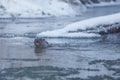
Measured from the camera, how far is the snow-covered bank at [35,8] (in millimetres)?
27844

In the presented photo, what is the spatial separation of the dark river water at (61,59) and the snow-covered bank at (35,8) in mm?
11484

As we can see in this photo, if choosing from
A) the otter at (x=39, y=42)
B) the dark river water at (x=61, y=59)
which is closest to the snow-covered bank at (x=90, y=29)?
the dark river water at (x=61, y=59)

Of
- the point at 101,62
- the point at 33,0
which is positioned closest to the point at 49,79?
the point at 101,62

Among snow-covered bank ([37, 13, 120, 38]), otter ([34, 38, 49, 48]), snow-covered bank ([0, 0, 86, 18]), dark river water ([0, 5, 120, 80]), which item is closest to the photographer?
dark river water ([0, 5, 120, 80])

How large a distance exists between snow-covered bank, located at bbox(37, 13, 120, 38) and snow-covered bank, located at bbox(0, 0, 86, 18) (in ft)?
36.3

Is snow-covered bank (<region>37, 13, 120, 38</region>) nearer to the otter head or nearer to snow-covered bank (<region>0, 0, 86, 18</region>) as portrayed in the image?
the otter head

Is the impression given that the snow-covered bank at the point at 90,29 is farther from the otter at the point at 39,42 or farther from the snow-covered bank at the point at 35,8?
the snow-covered bank at the point at 35,8

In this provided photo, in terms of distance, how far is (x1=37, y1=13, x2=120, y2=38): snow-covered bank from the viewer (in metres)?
16.0

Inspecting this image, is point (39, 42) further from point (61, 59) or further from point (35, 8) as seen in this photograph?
point (35, 8)

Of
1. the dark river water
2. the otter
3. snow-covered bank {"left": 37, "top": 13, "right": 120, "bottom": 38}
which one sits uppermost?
snow-covered bank {"left": 37, "top": 13, "right": 120, "bottom": 38}

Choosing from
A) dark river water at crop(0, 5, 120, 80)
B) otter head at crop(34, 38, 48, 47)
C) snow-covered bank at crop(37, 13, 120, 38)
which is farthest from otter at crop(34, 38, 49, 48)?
snow-covered bank at crop(37, 13, 120, 38)

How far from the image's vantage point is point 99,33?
640 inches

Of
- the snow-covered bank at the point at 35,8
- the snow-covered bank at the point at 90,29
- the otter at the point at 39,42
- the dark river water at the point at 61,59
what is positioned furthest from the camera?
the snow-covered bank at the point at 35,8

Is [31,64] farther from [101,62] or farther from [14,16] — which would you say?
[14,16]
